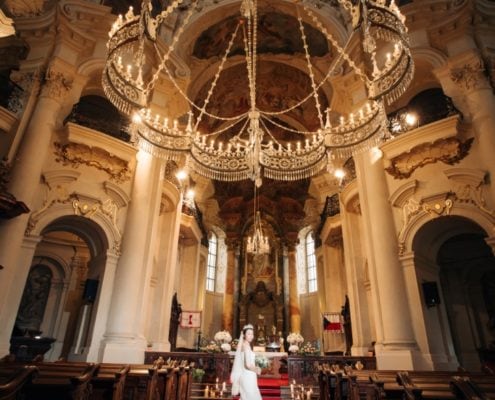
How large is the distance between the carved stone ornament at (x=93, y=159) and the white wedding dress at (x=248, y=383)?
5662 millimetres

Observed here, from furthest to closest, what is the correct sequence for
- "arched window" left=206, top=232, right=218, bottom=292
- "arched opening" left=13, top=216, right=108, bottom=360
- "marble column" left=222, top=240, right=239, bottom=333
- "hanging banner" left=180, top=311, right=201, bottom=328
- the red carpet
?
"arched window" left=206, top=232, right=218, bottom=292
"marble column" left=222, top=240, right=239, bottom=333
"hanging banner" left=180, top=311, right=201, bottom=328
"arched opening" left=13, top=216, right=108, bottom=360
the red carpet

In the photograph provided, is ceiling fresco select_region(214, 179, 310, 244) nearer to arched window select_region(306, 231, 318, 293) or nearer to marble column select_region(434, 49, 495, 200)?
arched window select_region(306, 231, 318, 293)

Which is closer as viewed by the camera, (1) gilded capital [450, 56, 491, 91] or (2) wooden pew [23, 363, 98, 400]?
(2) wooden pew [23, 363, 98, 400]

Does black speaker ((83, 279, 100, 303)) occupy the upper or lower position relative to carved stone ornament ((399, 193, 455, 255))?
lower

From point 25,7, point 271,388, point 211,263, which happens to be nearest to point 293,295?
point 211,263

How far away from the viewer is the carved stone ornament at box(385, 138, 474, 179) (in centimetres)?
738

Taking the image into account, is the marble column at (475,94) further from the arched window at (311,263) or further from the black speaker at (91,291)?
the arched window at (311,263)

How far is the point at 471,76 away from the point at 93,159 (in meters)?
8.88

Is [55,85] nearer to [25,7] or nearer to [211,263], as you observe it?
[25,7]

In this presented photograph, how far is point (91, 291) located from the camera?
8008mm

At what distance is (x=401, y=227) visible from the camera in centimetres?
783

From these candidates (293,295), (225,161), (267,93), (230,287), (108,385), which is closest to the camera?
(108,385)

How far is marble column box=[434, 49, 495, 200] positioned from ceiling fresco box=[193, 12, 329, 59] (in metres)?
4.78

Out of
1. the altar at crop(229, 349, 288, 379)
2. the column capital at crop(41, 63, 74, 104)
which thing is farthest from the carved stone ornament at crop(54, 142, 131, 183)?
the altar at crop(229, 349, 288, 379)
